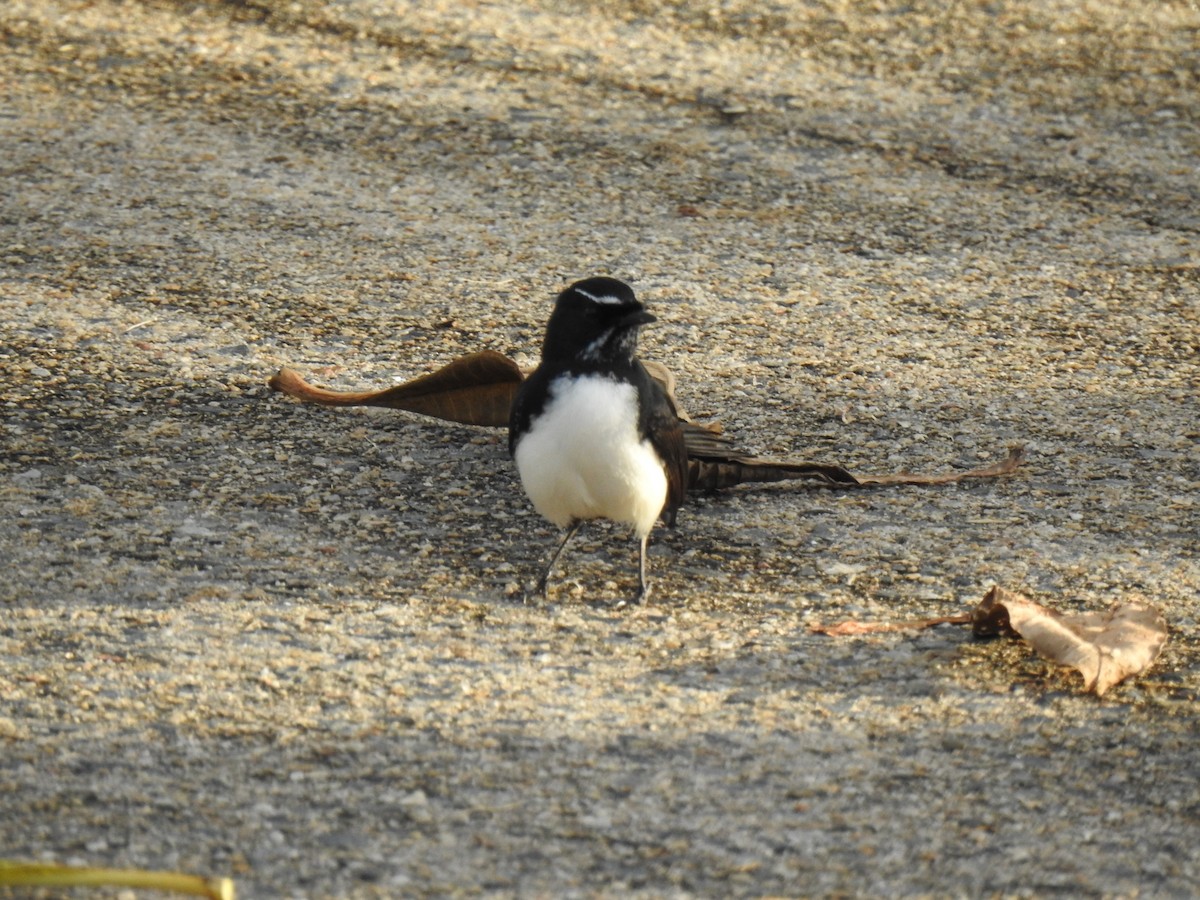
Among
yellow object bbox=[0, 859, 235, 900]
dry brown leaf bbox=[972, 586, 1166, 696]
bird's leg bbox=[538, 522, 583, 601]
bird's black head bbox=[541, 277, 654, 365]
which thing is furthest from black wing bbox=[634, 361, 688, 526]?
yellow object bbox=[0, 859, 235, 900]

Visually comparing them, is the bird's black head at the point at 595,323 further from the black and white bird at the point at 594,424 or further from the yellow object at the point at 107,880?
the yellow object at the point at 107,880

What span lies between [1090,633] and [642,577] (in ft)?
3.92

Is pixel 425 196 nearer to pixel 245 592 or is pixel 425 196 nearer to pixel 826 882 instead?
pixel 245 592

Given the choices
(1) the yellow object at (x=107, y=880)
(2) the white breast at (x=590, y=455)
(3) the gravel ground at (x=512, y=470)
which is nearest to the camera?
(1) the yellow object at (x=107, y=880)

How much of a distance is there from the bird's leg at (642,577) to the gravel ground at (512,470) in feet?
0.14

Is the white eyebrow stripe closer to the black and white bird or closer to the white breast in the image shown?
the black and white bird

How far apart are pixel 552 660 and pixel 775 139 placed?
4.15m

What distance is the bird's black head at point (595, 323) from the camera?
169 inches

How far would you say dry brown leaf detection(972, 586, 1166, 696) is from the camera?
3795mm

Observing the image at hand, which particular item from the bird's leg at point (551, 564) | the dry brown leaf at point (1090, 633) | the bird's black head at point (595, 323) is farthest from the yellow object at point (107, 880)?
the dry brown leaf at point (1090, 633)

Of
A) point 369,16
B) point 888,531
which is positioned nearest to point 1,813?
point 888,531

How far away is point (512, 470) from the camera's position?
502cm

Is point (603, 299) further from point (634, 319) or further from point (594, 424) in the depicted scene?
point (594, 424)

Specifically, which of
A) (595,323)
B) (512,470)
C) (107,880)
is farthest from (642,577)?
(107,880)
